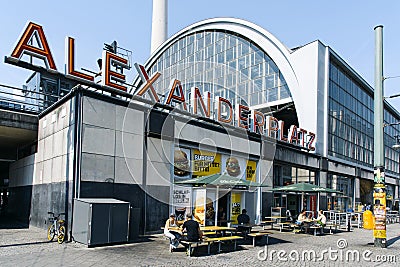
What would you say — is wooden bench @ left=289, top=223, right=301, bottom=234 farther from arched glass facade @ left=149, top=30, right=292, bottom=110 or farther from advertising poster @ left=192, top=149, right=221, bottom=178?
arched glass facade @ left=149, top=30, right=292, bottom=110

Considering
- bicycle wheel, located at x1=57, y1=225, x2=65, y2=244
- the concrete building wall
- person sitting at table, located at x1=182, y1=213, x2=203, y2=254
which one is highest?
the concrete building wall

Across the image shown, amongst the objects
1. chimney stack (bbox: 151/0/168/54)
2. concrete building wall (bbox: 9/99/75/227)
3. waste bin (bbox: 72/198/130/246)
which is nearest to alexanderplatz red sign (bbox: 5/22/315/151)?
concrete building wall (bbox: 9/99/75/227)

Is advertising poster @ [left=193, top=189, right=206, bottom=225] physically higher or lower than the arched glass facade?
lower

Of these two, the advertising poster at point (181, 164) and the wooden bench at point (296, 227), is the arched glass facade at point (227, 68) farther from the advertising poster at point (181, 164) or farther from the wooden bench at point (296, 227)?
the advertising poster at point (181, 164)

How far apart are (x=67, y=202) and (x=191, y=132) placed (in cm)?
671

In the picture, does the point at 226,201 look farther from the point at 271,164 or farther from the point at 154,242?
the point at 154,242

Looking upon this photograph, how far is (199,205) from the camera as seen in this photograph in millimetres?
16969

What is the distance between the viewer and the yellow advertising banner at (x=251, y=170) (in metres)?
21.4

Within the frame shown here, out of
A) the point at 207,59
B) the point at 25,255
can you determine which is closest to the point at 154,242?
the point at 25,255

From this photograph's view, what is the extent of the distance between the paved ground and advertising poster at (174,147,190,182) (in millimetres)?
3518

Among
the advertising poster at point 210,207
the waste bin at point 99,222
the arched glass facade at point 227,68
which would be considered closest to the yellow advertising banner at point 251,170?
the advertising poster at point 210,207

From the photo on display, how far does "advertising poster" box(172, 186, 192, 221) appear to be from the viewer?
16562 mm

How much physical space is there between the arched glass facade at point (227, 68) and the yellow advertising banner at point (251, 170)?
1128 centimetres

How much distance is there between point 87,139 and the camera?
13.5 m
